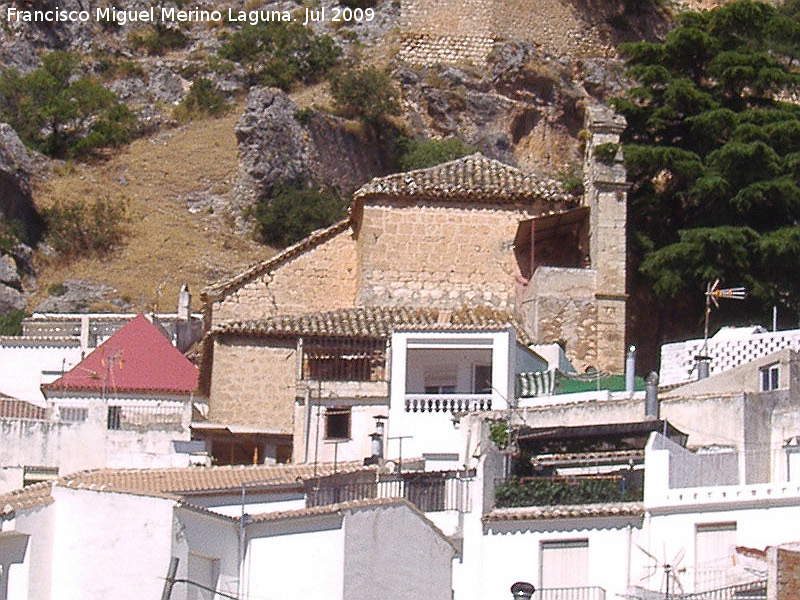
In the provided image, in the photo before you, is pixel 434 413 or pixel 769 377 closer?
pixel 769 377

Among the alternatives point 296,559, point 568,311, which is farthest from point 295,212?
point 296,559

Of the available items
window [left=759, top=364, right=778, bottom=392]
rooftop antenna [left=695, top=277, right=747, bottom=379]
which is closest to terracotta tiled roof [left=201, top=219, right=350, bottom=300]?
rooftop antenna [left=695, top=277, right=747, bottom=379]

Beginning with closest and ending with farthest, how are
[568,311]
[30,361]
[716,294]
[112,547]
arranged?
1. [112,547]
2. [716,294]
3. [568,311]
4. [30,361]

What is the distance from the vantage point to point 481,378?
3225cm

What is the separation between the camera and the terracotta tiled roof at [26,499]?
2417cm

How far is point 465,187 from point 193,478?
1291cm

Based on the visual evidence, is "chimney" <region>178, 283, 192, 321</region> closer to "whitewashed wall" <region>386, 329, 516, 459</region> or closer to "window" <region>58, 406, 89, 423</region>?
"window" <region>58, 406, 89, 423</region>

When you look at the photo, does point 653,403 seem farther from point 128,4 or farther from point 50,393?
point 128,4

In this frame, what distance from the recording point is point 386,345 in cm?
3328

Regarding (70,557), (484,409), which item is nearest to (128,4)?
(484,409)

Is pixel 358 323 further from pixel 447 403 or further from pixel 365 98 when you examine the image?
pixel 365 98

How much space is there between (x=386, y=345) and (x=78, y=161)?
1264 inches

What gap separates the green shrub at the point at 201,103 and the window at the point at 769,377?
39.8 metres

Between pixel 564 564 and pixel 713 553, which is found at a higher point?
pixel 713 553
